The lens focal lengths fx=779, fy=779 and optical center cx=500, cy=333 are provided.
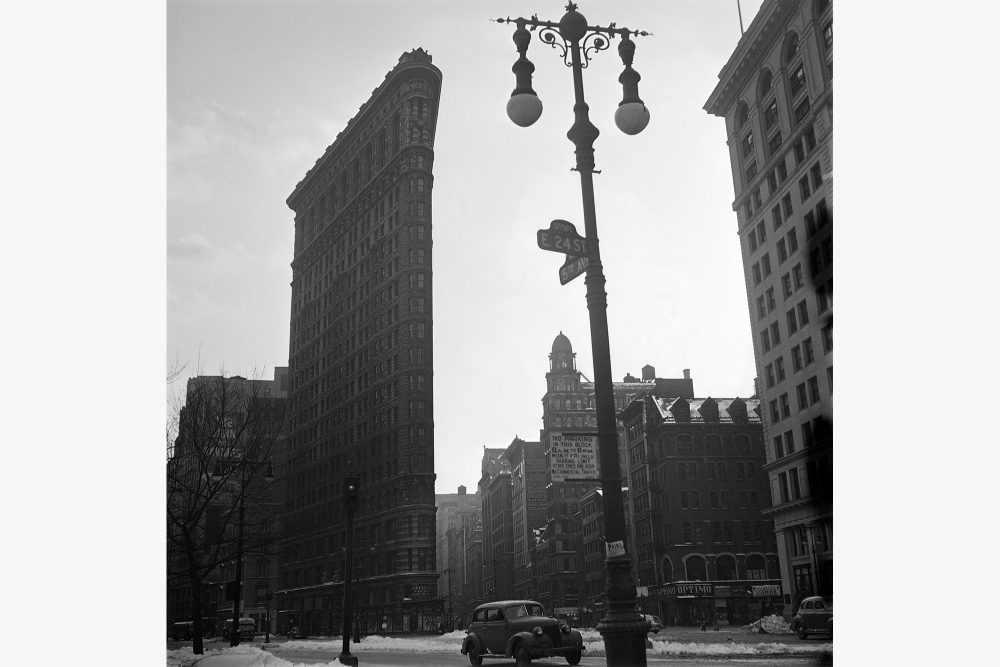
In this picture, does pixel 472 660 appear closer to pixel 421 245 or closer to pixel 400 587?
pixel 421 245

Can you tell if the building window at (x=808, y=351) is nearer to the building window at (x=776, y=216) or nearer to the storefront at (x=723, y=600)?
the building window at (x=776, y=216)

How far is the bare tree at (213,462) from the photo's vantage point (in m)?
21.2

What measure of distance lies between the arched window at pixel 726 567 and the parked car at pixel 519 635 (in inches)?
2038

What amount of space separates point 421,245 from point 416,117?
7.36 metres

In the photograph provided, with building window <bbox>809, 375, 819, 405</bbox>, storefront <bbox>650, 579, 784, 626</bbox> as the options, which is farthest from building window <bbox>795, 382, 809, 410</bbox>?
storefront <bbox>650, 579, 784, 626</bbox>

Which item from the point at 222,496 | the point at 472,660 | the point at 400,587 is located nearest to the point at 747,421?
the point at 400,587

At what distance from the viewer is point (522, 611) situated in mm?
15023

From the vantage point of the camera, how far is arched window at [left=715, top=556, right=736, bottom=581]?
205ft

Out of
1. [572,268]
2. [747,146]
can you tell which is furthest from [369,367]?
[572,268]

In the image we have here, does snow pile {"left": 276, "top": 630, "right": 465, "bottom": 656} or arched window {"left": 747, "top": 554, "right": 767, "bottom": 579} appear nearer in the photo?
snow pile {"left": 276, "top": 630, "right": 465, "bottom": 656}

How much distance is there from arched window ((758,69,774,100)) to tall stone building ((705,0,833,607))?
0.07m

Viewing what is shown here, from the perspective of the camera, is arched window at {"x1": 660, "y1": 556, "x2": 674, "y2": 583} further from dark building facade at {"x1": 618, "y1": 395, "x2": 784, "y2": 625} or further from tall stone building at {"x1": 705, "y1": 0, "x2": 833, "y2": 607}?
tall stone building at {"x1": 705, "y1": 0, "x2": 833, "y2": 607}

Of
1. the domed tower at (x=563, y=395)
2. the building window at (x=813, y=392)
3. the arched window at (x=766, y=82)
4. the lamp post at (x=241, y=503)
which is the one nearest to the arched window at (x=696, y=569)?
the building window at (x=813, y=392)

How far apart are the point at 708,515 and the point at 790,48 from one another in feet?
145
